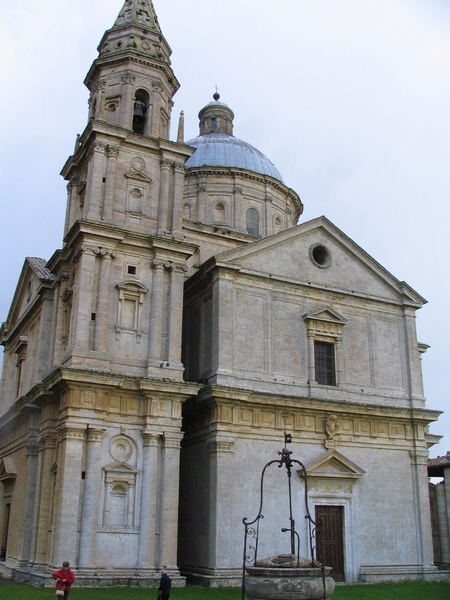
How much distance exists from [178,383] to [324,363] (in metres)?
6.63

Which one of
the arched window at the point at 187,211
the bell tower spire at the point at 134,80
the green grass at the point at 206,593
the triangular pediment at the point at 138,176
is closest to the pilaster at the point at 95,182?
the triangular pediment at the point at 138,176

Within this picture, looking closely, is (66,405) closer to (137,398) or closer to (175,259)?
(137,398)

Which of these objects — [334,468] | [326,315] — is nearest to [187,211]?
[326,315]

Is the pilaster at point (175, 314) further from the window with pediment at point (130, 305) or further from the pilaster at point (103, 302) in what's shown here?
the pilaster at point (103, 302)

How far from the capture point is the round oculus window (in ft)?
90.5

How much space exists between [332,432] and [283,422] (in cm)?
200

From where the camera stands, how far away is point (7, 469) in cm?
2797

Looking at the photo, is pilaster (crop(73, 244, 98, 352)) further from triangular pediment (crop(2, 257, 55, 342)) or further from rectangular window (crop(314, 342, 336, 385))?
rectangular window (crop(314, 342, 336, 385))

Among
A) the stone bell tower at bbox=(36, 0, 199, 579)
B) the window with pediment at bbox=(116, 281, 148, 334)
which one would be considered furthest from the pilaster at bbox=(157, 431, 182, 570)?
the window with pediment at bbox=(116, 281, 148, 334)

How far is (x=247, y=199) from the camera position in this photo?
121ft

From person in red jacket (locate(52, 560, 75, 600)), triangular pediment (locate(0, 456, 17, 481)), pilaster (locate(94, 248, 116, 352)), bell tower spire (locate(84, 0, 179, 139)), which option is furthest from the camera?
triangular pediment (locate(0, 456, 17, 481))

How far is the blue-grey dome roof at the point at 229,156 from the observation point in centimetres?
3747

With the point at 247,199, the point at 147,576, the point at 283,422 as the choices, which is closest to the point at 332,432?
the point at 283,422

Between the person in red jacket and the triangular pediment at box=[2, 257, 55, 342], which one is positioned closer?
the person in red jacket
